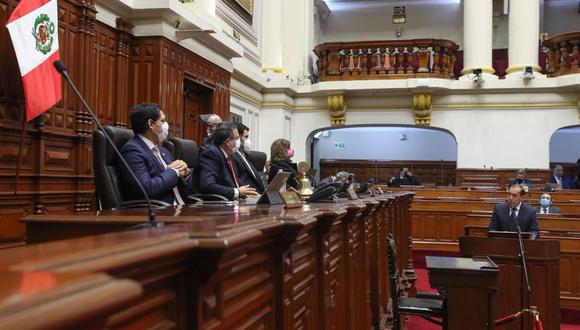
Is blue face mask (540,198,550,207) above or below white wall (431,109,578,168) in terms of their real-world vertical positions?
below

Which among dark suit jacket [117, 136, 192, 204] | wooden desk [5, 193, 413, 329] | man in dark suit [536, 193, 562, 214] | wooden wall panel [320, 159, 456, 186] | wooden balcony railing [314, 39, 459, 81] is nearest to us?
wooden desk [5, 193, 413, 329]

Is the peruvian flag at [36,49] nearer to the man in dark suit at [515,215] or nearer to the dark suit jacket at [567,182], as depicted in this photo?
the man in dark suit at [515,215]

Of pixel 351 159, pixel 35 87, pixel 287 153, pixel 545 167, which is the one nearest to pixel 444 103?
pixel 545 167

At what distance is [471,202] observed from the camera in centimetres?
767

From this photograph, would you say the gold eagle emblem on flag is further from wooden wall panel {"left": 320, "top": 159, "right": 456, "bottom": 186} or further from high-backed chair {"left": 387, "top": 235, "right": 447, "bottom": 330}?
wooden wall panel {"left": 320, "top": 159, "right": 456, "bottom": 186}

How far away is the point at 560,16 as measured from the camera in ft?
47.2

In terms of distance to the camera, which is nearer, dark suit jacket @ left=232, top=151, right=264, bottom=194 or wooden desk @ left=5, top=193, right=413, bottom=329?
wooden desk @ left=5, top=193, right=413, bottom=329

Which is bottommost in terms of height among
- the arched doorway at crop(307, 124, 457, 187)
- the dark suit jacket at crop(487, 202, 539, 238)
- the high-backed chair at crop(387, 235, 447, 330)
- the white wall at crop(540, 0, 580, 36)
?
the high-backed chair at crop(387, 235, 447, 330)

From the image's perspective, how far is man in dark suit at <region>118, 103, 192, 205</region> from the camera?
2.92 metres

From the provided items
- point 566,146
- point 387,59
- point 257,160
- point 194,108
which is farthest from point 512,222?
point 566,146

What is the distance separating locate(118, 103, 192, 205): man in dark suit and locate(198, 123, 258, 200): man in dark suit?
43 centimetres

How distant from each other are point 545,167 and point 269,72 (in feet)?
18.7

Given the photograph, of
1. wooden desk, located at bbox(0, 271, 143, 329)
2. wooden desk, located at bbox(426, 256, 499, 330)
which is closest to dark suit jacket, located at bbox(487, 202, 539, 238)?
wooden desk, located at bbox(426, 256, 499, 330)

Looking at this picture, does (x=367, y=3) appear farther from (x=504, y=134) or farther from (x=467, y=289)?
(x=467, y=289)
